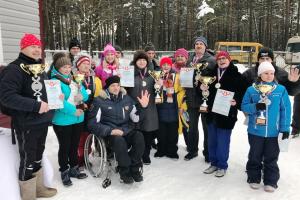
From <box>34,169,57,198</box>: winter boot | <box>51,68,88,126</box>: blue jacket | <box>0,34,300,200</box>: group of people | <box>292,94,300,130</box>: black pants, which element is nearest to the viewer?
<box>0,34,300,200</box>: group of people

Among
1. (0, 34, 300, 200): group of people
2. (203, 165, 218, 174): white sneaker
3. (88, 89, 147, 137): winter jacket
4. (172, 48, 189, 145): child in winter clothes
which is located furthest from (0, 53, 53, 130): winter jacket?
(203, 165, 218, 174): white sneaker

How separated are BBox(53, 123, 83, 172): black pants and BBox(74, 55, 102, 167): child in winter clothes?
0.93ft

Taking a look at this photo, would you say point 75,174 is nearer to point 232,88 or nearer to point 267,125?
point 232,88

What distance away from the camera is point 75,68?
4.48 meters

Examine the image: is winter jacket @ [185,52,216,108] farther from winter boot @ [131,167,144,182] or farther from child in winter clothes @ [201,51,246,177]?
winter boot @ [131,167,144,182]

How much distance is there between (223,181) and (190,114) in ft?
3.99

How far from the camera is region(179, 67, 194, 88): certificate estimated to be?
4754 mm

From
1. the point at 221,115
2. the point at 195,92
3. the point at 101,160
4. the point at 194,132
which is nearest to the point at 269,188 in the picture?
the point at 221,115

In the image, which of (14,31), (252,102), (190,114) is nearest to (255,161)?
(252,102)

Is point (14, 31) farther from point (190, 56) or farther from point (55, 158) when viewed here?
point (190, 56)

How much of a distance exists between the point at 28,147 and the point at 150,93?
2.11 metres

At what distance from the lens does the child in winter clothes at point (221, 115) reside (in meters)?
4.32

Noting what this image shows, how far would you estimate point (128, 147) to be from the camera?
173 inches

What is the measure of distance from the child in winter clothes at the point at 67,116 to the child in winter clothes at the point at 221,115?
1.81 m
